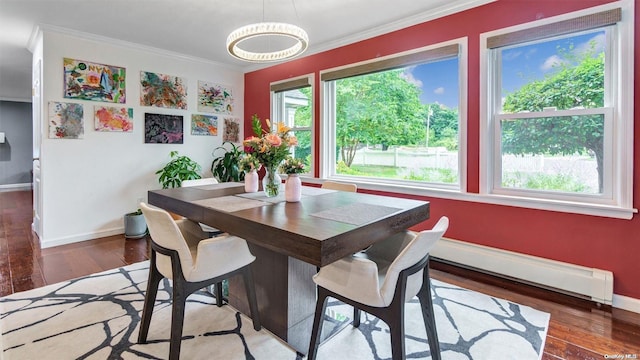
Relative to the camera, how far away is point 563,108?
96.7 inches

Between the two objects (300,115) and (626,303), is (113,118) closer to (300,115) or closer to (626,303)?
(300,115)

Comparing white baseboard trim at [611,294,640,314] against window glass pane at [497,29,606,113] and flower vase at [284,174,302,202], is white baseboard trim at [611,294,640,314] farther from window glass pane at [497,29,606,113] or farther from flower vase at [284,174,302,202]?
flower vase at [284,174,302,202]

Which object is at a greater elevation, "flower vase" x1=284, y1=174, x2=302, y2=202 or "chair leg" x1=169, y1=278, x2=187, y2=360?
"flower vase" x1=284, y1=174, x2=302, y2=202

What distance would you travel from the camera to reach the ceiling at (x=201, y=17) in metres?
2.91

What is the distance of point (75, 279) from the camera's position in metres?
2.73

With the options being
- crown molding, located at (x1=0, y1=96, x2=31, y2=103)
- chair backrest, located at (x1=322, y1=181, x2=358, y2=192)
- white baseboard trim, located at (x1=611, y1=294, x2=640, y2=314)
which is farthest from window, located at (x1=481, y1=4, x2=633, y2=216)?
crown molding, located at (x1=0, y1=96, x2=31, y2=103)

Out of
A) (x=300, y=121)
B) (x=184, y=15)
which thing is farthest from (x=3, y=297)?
(x=300, y=121)

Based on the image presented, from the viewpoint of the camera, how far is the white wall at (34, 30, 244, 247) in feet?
11.7

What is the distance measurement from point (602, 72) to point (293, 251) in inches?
106

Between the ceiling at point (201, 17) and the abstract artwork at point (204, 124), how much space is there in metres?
1.10

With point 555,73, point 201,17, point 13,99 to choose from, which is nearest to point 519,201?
point 555,73

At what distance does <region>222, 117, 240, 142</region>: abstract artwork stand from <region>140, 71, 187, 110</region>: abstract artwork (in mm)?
747

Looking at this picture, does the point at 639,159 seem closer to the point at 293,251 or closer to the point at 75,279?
the point at 293,251

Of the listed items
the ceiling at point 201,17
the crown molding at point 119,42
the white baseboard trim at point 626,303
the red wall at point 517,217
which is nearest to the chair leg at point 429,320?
the red wall at point 517,217
